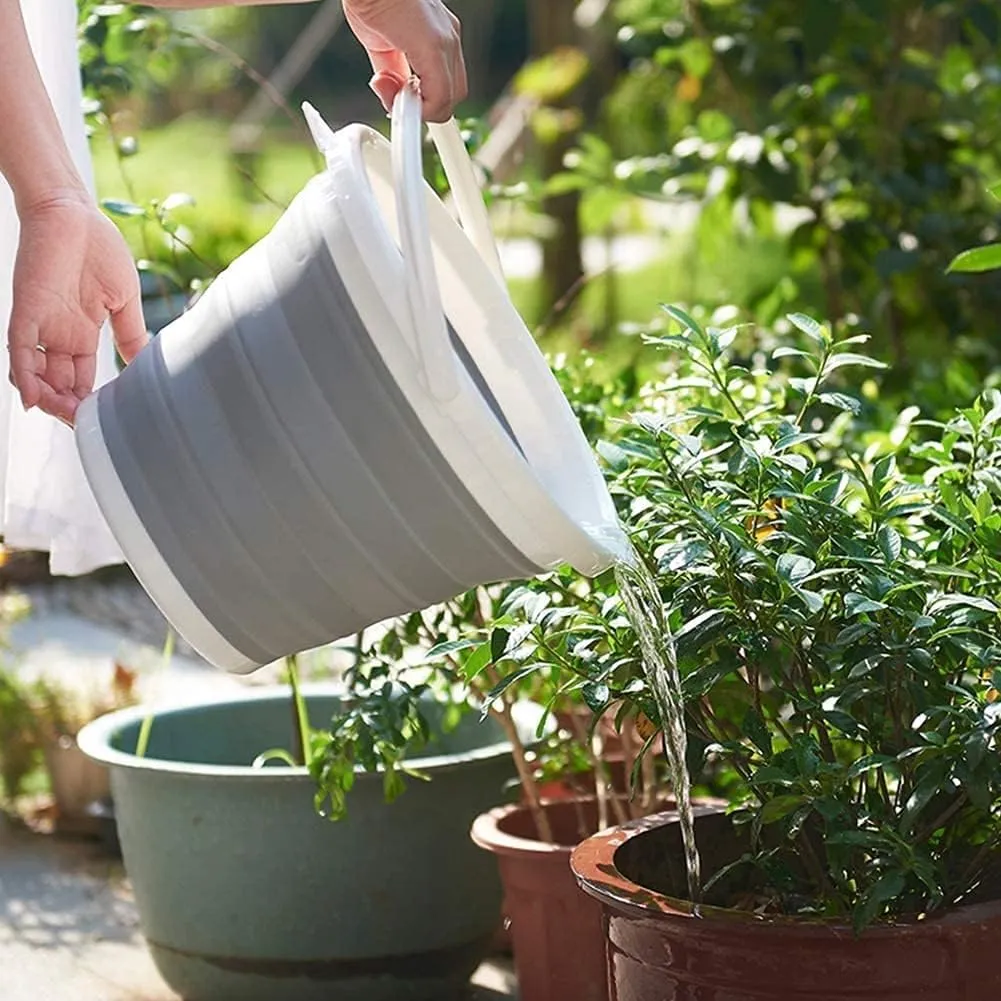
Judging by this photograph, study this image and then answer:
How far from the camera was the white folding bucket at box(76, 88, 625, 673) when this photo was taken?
1.35 m

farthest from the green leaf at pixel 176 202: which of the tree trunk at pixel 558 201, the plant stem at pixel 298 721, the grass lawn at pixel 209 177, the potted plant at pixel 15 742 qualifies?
the grass lawn at pixel 209 177

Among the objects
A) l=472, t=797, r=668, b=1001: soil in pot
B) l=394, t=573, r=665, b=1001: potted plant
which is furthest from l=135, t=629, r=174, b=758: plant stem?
l=472, t=797, r=668, b=1001: soil in pot

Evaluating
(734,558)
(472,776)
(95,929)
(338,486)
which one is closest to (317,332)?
(338,486)

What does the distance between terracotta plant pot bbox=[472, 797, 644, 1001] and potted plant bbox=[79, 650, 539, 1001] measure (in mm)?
154

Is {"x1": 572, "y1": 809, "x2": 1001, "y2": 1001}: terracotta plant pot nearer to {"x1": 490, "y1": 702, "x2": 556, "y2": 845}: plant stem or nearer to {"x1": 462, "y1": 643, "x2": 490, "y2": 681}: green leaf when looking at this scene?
{"x1": 462, "y1": 643, "x2": 490, "y2": 681}: green leaf

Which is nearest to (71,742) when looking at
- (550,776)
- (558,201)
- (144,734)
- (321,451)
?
(144,734)

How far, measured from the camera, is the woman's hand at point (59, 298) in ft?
5.18

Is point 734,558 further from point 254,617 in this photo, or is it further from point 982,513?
point 254,617

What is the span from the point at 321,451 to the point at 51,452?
753mm

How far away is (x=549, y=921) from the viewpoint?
217 centimetres

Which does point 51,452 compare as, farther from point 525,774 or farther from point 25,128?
point 525,774

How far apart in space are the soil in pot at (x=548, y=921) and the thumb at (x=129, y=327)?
75cm

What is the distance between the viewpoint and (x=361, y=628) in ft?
4.80

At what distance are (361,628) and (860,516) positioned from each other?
637 mm
